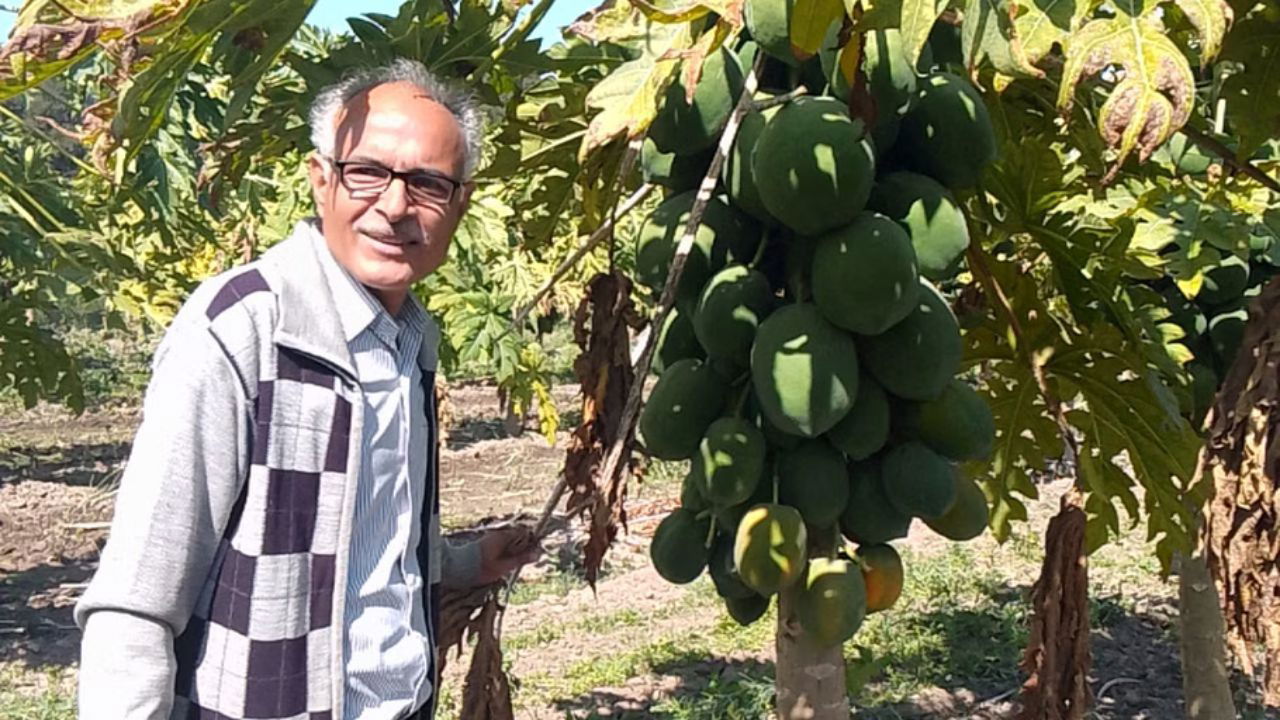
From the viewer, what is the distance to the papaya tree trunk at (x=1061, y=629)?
1.65 m

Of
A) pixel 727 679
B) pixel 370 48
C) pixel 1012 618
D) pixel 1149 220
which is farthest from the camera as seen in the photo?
pixel 1012 618

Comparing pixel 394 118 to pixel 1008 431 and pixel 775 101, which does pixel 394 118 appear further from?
pixel 1008 431

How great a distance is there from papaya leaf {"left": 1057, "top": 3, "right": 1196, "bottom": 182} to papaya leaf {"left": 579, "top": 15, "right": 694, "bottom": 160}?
0.40 m

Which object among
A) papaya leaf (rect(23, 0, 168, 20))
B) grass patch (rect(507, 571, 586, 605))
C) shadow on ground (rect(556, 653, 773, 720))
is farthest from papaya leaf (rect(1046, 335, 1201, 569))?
grass patch (rect(507, 571, 586, 605))

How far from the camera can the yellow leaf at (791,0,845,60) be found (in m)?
1.18

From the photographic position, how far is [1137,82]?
1004 millimetres

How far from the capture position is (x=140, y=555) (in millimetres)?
1268

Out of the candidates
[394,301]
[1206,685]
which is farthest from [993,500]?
[394,301]

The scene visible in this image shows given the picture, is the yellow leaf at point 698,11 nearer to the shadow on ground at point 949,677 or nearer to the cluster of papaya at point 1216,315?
the cluster of papaya at point 1216,315

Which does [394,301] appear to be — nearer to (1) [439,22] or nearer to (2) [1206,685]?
(1) [439,22]

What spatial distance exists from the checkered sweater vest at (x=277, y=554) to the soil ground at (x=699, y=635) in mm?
1213

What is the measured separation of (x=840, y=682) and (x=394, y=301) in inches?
28.3

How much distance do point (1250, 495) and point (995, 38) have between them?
737 mm

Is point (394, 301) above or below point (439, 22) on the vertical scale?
below
